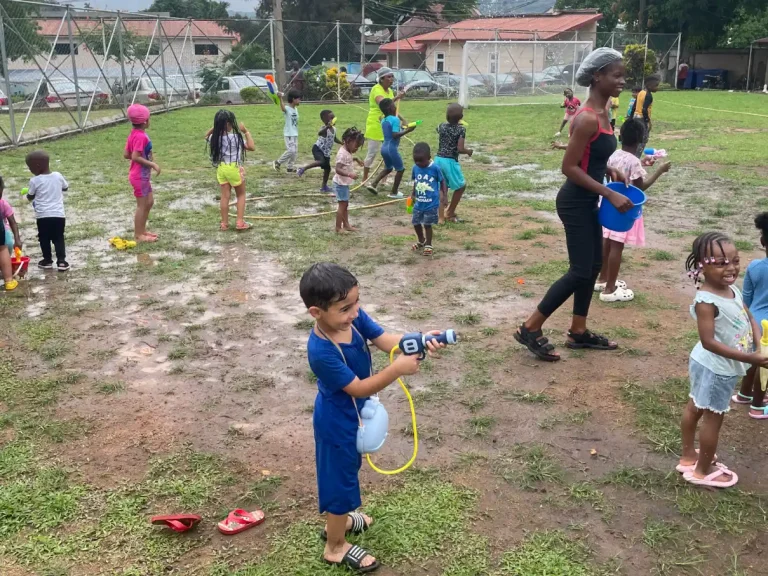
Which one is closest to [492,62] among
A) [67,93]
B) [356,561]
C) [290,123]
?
[67,93]

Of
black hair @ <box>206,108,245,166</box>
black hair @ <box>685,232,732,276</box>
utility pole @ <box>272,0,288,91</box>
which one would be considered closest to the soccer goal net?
utility pole @ <box>272,0,288,91</box>

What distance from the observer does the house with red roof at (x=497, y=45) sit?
26.7 metres

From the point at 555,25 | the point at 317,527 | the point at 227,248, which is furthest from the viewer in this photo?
the point at 555,25

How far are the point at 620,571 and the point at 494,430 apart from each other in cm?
120

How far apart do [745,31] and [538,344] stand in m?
46.3

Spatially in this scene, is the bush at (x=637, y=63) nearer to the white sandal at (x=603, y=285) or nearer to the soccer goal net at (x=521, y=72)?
the soccer goal net at (x=521, y=72)

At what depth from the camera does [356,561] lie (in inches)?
110

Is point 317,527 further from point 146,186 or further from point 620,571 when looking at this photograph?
point 146,186

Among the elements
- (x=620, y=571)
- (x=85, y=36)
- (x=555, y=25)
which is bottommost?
(x=620, y=571)

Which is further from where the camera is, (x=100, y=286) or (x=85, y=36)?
(x=85, y=36)

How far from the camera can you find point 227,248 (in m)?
7.73

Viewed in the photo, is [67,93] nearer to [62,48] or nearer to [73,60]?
[73,60]

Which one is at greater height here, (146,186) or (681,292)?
(146,186)

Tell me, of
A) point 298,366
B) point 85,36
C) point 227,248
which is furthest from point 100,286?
point 85,36
